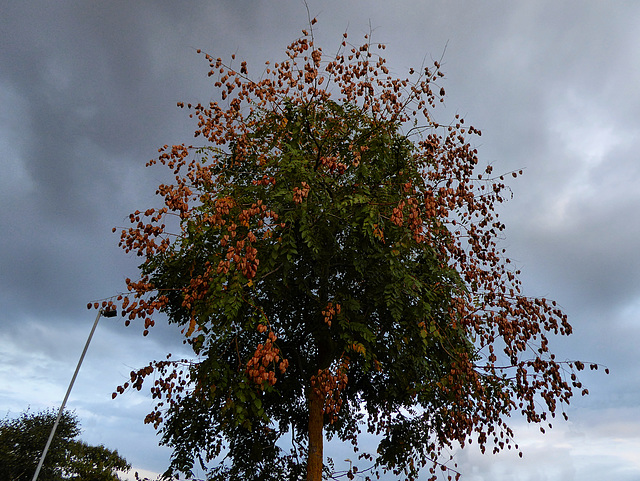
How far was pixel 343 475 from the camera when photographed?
14.9m

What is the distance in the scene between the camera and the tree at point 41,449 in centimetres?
2944

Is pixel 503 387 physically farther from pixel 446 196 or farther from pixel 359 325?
pixel 446 196

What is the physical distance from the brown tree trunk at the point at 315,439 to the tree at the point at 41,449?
68.9 ft

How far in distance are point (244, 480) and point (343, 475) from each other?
10.0 feet

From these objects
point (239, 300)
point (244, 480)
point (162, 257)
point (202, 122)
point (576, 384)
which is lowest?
point (244, 480)

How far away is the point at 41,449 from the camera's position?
102ft

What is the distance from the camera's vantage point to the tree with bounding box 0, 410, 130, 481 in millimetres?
29438

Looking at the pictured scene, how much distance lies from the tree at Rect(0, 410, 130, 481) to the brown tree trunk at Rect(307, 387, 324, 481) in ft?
68.9

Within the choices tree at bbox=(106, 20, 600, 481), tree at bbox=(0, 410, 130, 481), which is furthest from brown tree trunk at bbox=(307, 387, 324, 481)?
tree at bbox=(0, 410, 130, 481)

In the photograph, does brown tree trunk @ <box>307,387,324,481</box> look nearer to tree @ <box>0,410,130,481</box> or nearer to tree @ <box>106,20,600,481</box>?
tree @ <box>106,20,600,481</box>

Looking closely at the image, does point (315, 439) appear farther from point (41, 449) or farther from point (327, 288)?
point (41, 449)

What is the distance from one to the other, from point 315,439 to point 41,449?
1064 inches

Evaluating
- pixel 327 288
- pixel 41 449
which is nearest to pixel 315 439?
pixel 327 288

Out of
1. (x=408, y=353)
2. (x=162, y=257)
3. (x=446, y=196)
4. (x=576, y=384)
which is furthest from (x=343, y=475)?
(x=446, y=196)
